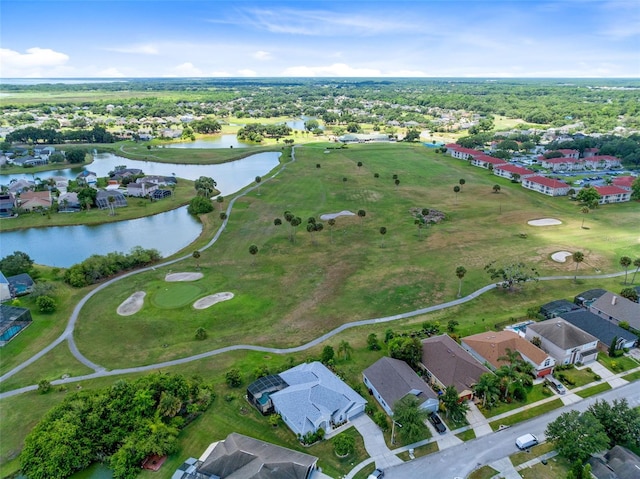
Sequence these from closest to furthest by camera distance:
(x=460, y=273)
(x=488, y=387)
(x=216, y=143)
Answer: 1. (x=488, y=387)
2. (x=460, y=273)
3. (x=216, y=143)

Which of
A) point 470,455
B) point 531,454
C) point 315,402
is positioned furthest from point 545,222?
point 315,402

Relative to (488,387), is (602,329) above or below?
below

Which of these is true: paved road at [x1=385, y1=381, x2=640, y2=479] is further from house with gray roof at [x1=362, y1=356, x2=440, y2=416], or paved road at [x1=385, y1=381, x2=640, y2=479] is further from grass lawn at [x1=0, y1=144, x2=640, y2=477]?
house with gray roof at [x1=362, y1=356, x2=440, y2=416]

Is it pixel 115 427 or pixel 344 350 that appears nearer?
pixel 115 427

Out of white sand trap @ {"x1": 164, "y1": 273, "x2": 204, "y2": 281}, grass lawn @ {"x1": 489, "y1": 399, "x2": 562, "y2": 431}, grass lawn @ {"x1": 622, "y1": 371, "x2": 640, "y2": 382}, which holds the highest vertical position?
white sand trap @ {"x1": 164, "y1": 273, "x2": 204, "y2": 281}

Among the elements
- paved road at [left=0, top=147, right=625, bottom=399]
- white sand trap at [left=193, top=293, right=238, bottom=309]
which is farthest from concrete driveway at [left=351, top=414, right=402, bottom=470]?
white sand trap at [left=193, top=293, right=238, bottom=309]

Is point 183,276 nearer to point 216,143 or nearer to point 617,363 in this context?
point 617,363

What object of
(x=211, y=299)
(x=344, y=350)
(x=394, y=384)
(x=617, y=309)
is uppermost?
(x=617, y=309)
